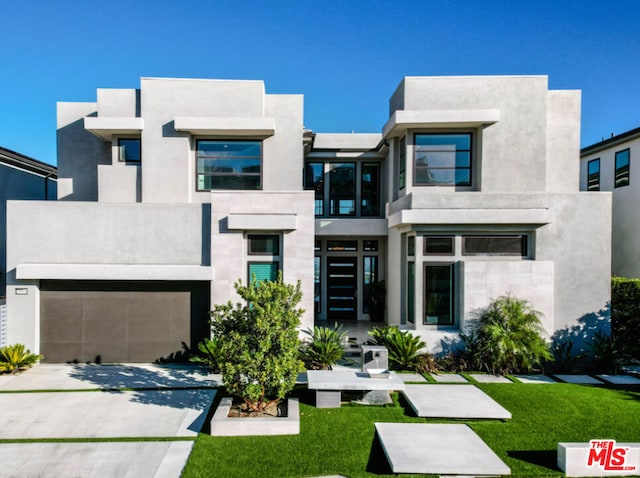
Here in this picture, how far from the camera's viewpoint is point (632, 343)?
12047 mm

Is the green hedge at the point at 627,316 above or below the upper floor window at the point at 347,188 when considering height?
below

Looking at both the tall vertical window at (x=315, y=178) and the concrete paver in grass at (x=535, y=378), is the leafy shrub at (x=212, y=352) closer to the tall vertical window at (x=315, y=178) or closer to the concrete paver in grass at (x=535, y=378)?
the concrete paver in grass at (x=535, y=378)

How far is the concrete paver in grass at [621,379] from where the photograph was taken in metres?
10.2

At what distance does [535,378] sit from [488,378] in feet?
3.99

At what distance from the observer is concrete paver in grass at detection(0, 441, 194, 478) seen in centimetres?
598

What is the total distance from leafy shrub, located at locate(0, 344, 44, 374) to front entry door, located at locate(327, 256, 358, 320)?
32.1 feet

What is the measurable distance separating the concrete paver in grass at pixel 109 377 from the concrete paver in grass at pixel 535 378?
758cm

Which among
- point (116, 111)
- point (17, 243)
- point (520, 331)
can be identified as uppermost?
point (116, 111)

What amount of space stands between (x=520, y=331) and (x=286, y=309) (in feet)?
21.7

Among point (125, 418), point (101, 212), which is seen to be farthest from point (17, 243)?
point (125, 418)

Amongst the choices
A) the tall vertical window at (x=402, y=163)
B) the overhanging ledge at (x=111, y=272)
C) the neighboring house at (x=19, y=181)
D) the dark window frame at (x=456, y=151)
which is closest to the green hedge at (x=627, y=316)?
the dark window frame at (x=456, y=151)

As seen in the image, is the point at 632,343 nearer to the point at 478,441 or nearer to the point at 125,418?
the point at 478,441

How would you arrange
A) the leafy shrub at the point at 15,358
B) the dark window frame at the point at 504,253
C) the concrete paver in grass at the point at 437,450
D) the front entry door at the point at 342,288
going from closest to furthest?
the concrete paver in grass at the point at 437,450
the leafy shrub at the point at 15,358
the dark window frame at the point at 504,253
the front entry door at the point at 342,288

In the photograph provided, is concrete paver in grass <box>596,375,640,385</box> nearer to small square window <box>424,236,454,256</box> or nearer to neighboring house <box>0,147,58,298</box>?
small square window <box>424,236,454,256</box>
